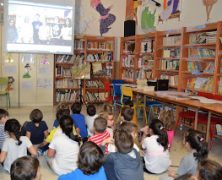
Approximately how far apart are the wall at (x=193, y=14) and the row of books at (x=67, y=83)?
9.54 feet

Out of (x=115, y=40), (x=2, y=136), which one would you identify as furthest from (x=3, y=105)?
(x=2, y=136)

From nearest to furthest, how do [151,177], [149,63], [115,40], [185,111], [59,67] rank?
[151,177] → [185,111] → [149,63] → [59,67] → [115,40]

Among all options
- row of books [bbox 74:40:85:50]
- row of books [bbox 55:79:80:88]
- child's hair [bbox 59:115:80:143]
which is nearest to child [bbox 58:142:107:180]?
child's hair [bbox 59:115:80:143]

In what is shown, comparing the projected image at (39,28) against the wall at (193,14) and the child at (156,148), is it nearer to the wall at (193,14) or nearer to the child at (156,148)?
the wall at (193,14)

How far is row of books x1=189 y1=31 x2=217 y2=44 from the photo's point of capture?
514 cm

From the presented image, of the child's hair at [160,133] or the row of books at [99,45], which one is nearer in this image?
the child's hair at [160,133]

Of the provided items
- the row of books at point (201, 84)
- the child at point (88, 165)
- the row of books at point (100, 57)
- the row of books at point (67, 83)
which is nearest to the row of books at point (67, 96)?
the row of books at point (67, 83)

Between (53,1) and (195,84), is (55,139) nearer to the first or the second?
(195,84)

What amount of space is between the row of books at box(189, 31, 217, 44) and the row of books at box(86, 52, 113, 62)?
9.68 feet

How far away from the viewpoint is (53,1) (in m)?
7.36

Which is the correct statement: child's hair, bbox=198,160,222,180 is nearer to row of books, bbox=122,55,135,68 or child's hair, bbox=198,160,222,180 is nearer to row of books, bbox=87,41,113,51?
row of books, bbox=122,55,135,68

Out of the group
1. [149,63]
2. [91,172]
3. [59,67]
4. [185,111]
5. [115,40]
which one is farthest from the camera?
[115,40]

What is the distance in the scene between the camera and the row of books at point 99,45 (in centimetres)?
805

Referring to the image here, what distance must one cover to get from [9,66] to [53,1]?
78.5 inches
